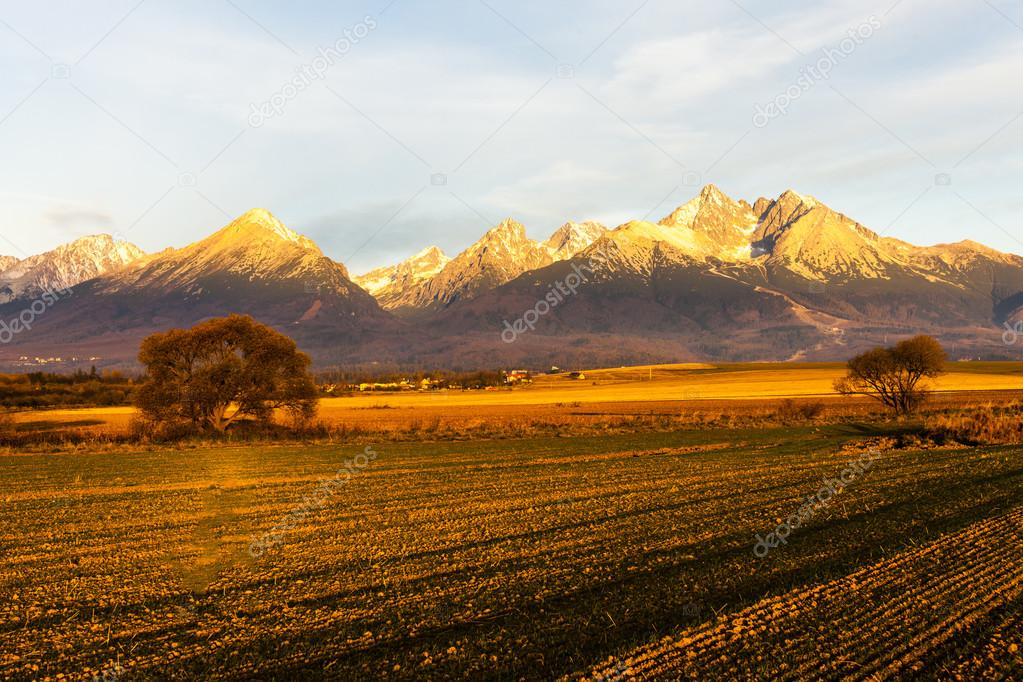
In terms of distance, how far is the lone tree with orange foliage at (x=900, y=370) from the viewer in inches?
2295

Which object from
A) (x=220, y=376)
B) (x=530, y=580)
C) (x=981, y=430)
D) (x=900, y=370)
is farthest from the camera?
(x=900, y=370)

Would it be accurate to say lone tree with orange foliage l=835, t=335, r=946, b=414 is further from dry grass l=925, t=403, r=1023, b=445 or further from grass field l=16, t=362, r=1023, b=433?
dry grass l=925, t=403, r=1023, b=445

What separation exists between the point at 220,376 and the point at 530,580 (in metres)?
42.2

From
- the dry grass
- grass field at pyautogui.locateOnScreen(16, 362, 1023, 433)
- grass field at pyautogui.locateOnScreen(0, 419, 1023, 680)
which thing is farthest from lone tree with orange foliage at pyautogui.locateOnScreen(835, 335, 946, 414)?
grass field at pyautogui.locateOnScreen(0, 419, 1023, 680)

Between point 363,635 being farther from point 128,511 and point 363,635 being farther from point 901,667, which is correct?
point 128,511

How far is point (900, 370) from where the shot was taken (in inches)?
2349

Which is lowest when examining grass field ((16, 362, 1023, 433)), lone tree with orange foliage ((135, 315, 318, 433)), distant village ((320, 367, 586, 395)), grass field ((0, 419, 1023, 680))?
grass field ((16, 362, 1023, 433))

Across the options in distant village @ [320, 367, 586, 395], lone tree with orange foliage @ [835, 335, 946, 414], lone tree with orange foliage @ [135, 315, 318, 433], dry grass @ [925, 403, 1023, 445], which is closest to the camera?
dry grass @ [925, 403, 1023, 445]

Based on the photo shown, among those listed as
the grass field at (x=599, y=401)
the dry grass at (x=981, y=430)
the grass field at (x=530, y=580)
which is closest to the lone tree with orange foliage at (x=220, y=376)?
the grass field at (x=599, y=401)

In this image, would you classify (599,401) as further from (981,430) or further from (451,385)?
(451,385)

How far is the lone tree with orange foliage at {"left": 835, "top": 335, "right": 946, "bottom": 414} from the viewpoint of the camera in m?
58.3

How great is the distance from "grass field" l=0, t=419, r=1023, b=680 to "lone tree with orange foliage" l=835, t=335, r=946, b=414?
39591 millimetres

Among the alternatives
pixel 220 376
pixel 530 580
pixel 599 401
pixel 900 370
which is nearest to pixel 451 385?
pixel 599 401

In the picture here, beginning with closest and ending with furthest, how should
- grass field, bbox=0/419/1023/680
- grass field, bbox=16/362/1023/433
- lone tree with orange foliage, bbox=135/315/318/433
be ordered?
grass field, bbox=0/419/1023/680 → lone tree with orange foliage, bbox=135/315/318/433 → grass field, bbox=16/362/1023/433
